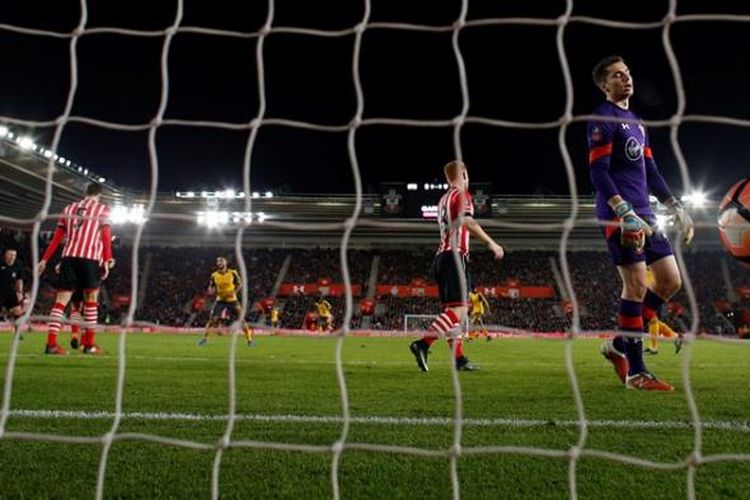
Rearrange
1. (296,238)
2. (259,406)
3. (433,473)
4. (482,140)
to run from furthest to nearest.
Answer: (296,238) → (482,140) → (259,406) → (433,473)

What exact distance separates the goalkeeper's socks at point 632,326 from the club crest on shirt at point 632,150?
97 cm

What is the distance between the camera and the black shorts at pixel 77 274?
286 inches

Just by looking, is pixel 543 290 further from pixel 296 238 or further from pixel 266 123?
pixel 266 123

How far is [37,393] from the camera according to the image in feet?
13.8

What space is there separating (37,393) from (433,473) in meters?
3.00

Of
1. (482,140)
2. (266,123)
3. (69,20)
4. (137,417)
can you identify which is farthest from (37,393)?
(482,140)

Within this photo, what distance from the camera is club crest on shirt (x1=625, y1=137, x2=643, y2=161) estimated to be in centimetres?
448

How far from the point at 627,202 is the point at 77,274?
5.79 metres

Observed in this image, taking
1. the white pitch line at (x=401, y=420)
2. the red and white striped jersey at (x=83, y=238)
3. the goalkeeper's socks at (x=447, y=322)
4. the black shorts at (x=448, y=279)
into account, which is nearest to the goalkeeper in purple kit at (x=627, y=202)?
the white pitch line at (x=401, y=420)

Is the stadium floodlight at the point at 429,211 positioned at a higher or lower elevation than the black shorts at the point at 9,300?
higher

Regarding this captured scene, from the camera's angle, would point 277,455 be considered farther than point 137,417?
No

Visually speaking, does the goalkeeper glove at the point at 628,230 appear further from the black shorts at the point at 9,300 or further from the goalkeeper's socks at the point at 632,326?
the black shorts at the point at 9,300

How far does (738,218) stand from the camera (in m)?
3.46

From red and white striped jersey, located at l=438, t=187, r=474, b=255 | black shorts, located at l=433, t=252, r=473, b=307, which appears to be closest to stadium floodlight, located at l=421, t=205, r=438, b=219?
red and white striped jersey, located at l=438, t=187, r=474, b=255
